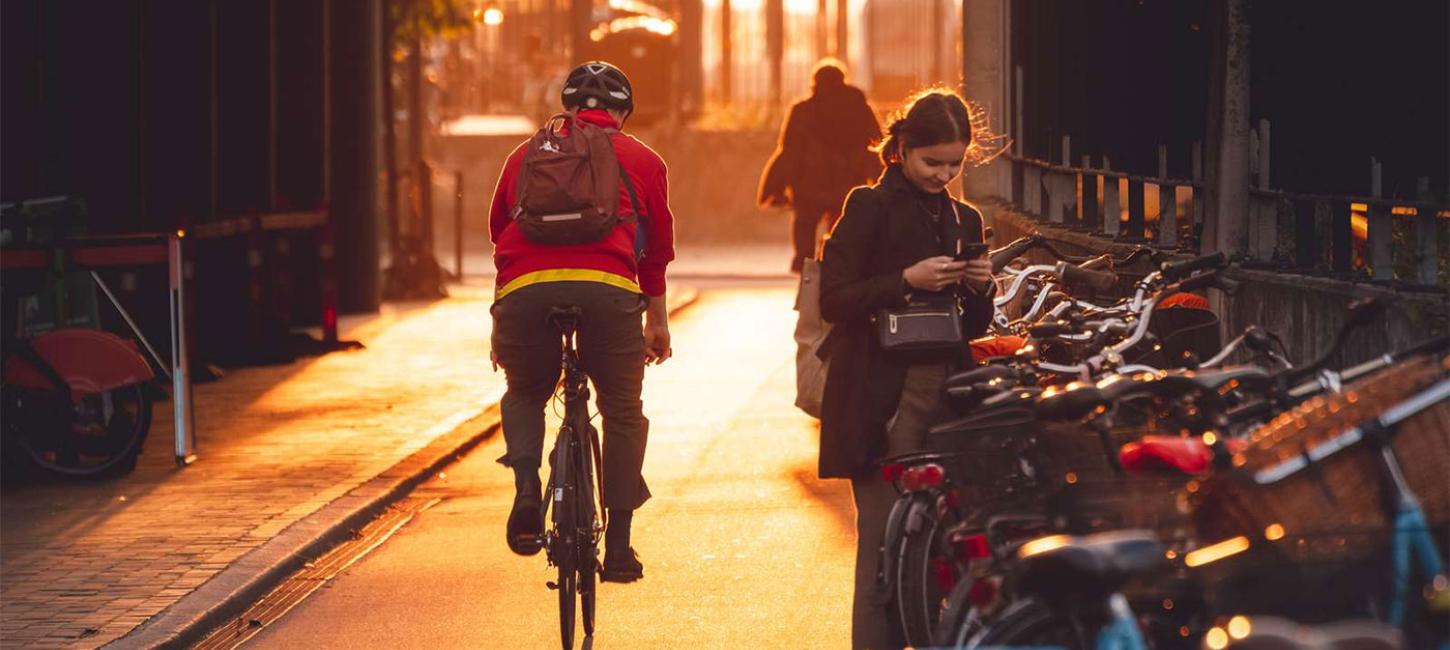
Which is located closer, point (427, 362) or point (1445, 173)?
point (1445, 173)

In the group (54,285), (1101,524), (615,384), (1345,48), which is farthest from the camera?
(54,285)

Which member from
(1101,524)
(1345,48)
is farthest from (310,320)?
(1101,524)

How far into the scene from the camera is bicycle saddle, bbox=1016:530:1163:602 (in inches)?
148

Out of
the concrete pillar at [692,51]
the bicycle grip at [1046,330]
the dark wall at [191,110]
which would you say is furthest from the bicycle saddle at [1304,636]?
the concrete pillar at [692,51]

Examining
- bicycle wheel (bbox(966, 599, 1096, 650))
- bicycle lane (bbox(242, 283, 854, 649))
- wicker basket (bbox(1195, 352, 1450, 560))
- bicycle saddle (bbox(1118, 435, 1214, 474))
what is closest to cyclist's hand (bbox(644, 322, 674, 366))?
bicycle lane (bbox(242, 283, 854, 649))

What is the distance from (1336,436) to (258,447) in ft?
30.0

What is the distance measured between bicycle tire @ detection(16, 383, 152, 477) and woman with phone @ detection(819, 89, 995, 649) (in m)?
5.53

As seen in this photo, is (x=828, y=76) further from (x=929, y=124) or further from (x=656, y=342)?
(x=929, y=124)

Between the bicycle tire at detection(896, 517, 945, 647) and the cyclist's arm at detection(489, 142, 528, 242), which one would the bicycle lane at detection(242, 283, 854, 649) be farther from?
the bicycle tire at detection(896, 517, 945, 647)

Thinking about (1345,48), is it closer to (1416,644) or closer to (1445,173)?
(1445,173)

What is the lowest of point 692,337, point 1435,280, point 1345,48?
point 692,337

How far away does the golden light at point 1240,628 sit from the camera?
3771 millimetres

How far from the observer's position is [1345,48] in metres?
8.88

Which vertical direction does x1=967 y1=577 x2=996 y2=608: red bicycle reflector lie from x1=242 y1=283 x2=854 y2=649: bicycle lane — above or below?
above
